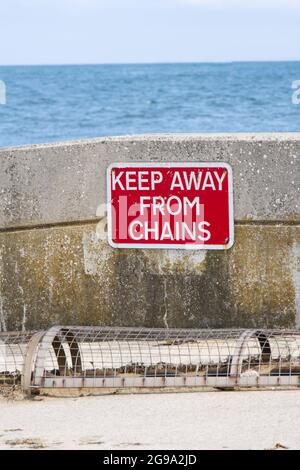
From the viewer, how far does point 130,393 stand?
511cm

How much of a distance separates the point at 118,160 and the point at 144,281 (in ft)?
2.49

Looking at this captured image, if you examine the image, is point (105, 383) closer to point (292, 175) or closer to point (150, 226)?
point (150, 226)

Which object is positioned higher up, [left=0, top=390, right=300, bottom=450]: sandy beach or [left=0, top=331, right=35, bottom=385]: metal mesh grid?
[left=0, top=390, right=300, bottom=450]: sandy beach

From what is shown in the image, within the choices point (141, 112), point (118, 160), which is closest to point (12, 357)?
point (118, 160)

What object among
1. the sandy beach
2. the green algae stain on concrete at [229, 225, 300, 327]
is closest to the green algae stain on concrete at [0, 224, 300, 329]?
the green algae stain on concrete at [229, 225, 300, 327]

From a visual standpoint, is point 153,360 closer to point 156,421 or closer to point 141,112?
point 156,421

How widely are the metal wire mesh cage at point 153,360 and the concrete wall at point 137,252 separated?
192mm

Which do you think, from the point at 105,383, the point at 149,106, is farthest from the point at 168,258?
the point at 149,106

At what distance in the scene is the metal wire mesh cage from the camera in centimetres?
509

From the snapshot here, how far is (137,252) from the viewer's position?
631cm

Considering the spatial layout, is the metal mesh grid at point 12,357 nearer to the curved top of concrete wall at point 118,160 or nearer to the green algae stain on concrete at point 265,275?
the curved top of concrete wall at point 118,160

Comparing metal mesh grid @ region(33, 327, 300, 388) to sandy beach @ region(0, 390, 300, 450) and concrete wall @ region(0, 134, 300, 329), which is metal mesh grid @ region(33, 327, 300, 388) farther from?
concrete wall @ region(0, 134, 300, 329)

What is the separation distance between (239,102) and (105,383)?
3800 cm

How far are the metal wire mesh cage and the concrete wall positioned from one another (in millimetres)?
192
